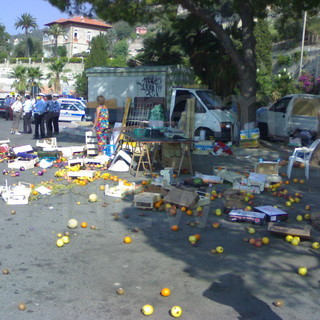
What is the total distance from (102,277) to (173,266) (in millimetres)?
898

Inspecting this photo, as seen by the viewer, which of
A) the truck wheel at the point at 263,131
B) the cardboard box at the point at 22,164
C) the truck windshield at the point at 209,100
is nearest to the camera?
the cardboard box at the point at 22,164

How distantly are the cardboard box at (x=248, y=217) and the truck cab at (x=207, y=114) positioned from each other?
7.75m

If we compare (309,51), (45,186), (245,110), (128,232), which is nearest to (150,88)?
(245,110)

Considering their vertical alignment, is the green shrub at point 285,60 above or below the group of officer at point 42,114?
above

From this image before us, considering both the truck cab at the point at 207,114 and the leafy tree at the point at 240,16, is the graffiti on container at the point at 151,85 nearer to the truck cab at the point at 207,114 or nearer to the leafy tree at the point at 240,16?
the truck cab at the point at 207,114

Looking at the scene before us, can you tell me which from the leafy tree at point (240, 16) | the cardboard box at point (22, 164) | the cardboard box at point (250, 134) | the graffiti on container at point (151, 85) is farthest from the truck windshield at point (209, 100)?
the cardboard box at point (22, 164)

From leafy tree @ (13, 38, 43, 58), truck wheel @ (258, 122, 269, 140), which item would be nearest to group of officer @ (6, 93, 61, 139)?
truck wheel @ (258, 122, 269, 140)

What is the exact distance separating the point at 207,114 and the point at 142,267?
998 centimetres

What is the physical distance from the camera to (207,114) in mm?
14523

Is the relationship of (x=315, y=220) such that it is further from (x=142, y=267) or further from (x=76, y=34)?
(x=76, y=34)

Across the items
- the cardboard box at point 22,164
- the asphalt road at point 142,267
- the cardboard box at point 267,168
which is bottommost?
the asphalt road at point 142,267

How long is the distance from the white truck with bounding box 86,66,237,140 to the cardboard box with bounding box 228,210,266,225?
7.75m

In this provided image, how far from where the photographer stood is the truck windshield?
48.4 feet

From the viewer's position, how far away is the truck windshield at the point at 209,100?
14758 mm
